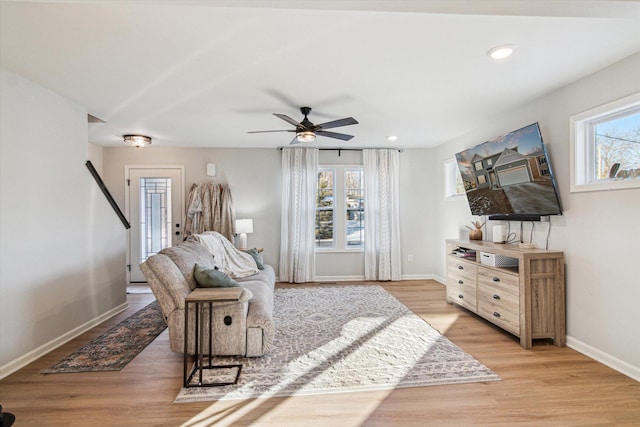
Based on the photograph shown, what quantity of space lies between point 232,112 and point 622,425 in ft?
13.8

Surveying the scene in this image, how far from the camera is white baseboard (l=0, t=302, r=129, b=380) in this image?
2.57 metres

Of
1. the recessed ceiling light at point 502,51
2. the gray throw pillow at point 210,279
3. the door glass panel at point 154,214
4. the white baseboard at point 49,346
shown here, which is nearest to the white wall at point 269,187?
the door glass panel at point 154,214

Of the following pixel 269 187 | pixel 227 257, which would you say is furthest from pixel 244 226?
pixel 227 257

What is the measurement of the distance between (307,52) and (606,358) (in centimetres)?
348

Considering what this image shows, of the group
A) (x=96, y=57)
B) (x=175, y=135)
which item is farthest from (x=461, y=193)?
(x=96, y=57)

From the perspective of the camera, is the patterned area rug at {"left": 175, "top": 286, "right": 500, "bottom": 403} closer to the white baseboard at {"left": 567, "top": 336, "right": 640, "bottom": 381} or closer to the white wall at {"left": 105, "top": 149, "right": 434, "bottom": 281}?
the white baseboard at {"left": 567, "top": 336, "right": 640, "bottom": 381}

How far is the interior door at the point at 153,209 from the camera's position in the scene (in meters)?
5.74

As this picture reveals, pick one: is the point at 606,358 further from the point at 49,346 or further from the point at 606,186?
the point at 49,346

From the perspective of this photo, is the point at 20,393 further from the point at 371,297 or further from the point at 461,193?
the point at 461,193

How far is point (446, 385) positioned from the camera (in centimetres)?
235

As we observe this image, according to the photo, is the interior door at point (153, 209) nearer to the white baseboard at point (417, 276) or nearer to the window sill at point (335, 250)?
the window sill at point (335, 250)

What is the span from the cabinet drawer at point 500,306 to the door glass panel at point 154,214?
16.7 ft

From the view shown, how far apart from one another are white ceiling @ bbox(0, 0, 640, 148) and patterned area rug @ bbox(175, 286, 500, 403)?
7.86ft

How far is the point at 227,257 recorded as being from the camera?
13.7 feet
